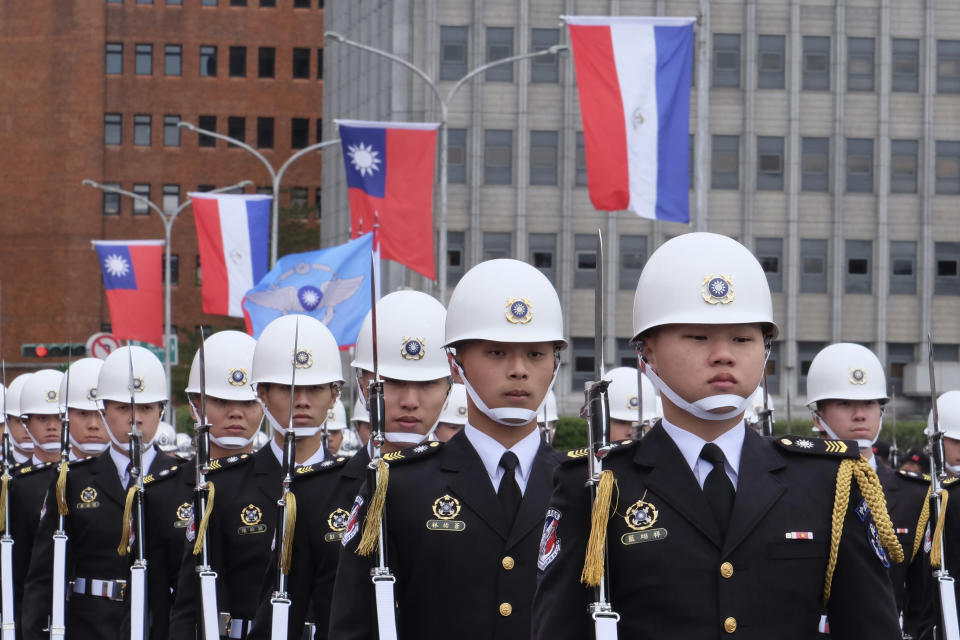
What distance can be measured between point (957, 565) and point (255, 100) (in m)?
82.8

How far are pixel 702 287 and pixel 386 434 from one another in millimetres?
2472

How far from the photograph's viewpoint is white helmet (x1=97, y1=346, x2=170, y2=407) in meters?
10.9

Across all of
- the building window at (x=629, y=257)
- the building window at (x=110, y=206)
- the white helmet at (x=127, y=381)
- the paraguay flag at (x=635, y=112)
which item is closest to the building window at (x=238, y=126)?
the building window at (x=110, y=206)

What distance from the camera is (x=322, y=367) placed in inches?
322

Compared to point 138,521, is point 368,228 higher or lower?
higher

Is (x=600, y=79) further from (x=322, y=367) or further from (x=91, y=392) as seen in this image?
(x=322, y=367)

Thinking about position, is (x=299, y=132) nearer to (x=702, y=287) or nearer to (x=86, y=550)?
(x=86, y=550)

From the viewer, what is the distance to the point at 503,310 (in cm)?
567

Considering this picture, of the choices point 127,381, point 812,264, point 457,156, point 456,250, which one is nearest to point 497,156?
point 457,156

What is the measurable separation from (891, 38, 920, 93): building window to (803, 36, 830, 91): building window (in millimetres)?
2463

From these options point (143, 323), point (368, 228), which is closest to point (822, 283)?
point (143, 323)

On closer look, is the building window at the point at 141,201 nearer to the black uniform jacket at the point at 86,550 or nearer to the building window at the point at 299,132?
the building window at the point at 299,132

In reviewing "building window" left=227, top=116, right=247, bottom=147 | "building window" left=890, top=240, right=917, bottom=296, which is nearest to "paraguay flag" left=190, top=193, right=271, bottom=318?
"building window" left=890, top=240, right=917, bottom=296

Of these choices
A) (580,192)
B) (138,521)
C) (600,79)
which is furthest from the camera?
(580,192)
